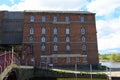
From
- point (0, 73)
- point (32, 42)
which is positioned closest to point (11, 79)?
point (0, 73)

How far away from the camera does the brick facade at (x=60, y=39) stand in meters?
56.8

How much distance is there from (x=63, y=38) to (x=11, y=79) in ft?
135

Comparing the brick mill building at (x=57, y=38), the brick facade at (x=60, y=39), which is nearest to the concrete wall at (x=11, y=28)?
the brick mill building at (x=57, y=38)

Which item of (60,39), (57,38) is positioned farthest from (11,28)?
(60,39)

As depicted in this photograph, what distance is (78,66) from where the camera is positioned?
56.7 meters

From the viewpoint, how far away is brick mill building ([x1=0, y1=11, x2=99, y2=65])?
187 ft

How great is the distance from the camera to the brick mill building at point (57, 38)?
187ft

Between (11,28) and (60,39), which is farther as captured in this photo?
(11,28)

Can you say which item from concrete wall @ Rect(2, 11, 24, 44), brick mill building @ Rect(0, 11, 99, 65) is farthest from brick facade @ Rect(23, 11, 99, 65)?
concrete wall @ Rect(2, 11, 24, 44)

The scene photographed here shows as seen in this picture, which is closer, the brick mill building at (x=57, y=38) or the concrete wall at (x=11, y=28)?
the brick mill building at (x=57, y=38)

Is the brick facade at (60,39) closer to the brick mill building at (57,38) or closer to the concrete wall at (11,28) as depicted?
the brick mill building at (57,38)

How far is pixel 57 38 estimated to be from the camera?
191 ft

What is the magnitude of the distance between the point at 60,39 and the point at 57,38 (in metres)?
0.81

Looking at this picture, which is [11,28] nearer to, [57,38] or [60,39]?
[57,38]
